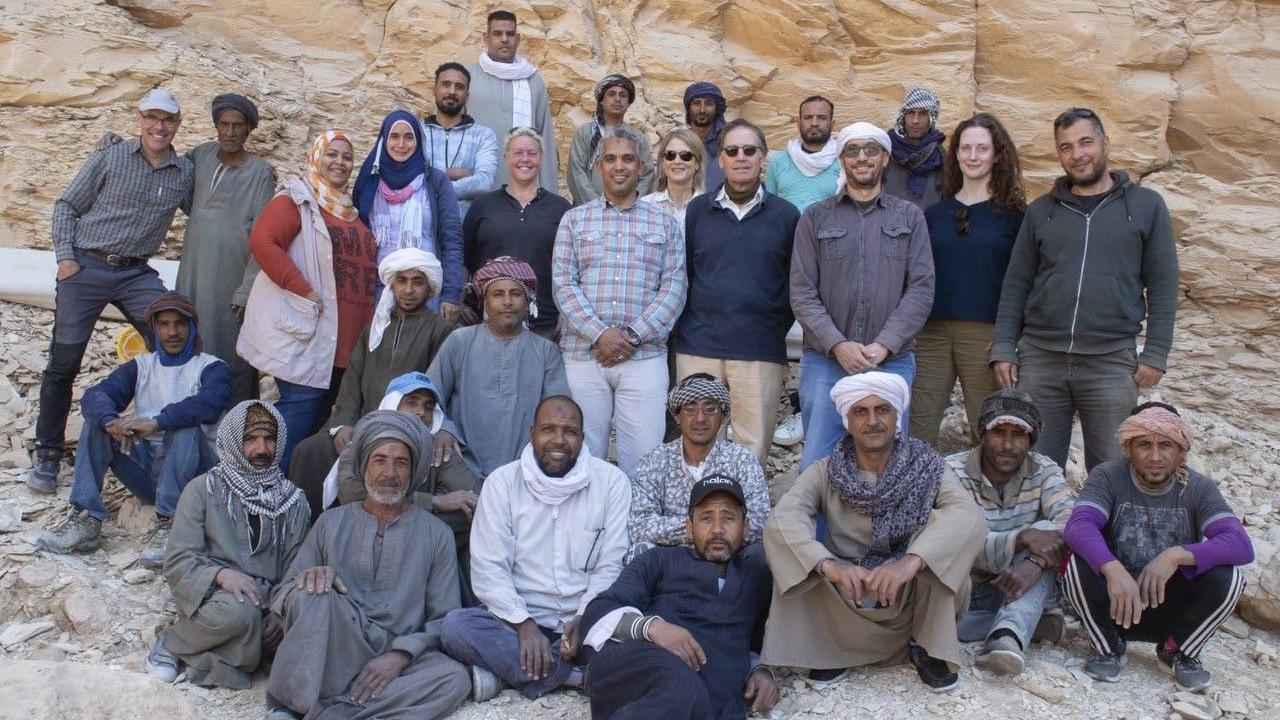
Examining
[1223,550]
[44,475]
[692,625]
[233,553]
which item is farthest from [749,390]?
[44,475]

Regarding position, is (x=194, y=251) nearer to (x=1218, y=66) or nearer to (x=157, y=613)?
(x=157, y=613)

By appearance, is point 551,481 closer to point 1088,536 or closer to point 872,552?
point 872,552

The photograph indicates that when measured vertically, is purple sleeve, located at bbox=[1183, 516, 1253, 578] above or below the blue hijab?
below

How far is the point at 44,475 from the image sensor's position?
5676mm

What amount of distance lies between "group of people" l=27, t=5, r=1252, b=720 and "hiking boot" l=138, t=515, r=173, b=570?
20mm

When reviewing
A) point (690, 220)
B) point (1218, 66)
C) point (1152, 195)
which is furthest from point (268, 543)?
point (1218, 66)

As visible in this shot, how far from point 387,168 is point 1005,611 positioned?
355cm

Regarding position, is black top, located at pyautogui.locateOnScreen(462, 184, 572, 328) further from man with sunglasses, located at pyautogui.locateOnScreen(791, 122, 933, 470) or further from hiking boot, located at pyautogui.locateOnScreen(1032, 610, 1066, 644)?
hiking boot, located at pyautogui.locateOnScreen(1032, 610, 1066, 644)

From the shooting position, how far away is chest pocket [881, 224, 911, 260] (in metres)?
4.89

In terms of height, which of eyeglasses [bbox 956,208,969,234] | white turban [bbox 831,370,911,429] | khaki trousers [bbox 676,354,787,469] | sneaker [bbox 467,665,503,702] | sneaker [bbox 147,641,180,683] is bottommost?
sneaker [bbox 147,641,180,683]

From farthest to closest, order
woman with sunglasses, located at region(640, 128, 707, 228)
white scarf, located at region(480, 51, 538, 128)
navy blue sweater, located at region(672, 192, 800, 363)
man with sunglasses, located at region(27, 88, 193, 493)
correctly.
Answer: white scarf, located at region(480, 51, 538, 128), man with sunglasses, located at region(27, 88, 193, 493), woman with sunglasses, located at region(640, 128, 707, 228), navy blue sweater, located at region(672, 192, 800, 363)

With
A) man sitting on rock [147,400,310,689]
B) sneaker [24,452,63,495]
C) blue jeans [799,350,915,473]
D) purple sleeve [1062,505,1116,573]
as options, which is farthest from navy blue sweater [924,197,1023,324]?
sneaker [24,452,63,495]

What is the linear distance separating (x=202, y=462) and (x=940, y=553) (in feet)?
10.9

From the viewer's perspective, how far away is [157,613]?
4785mm
